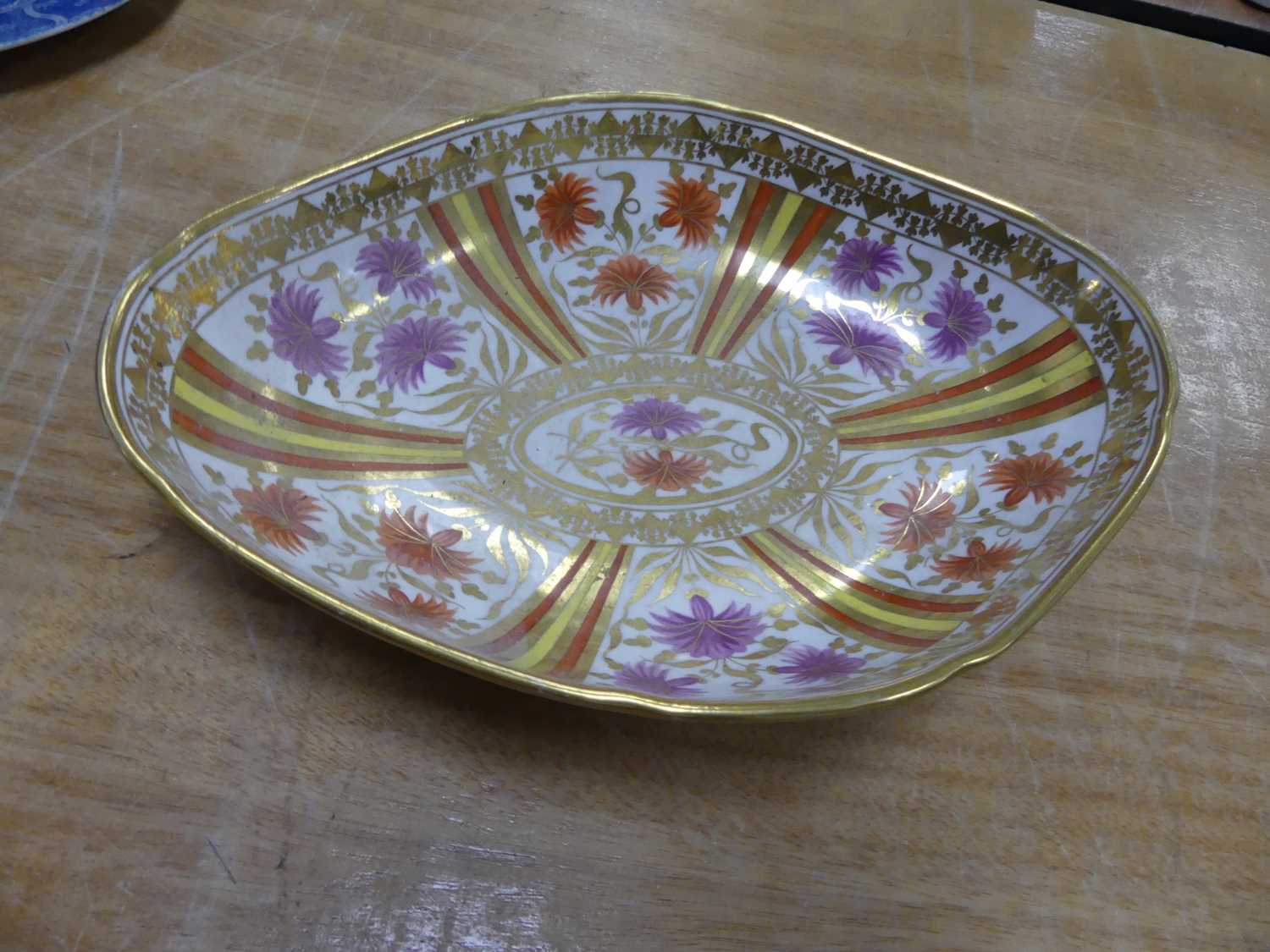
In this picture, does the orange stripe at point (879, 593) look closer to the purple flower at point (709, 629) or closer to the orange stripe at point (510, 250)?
the purple flower at point (709, 629)

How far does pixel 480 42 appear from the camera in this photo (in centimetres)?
114

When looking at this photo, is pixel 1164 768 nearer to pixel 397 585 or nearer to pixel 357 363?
pixel 397 585

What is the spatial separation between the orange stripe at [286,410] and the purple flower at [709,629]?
208 millimetres

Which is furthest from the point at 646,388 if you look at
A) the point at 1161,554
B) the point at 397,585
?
the point at 1161,554

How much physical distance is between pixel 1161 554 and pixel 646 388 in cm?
37

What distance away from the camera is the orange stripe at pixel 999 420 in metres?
0.79

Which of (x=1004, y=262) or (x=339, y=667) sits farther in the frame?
(x=1004, y=262)

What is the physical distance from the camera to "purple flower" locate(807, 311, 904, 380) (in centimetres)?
88

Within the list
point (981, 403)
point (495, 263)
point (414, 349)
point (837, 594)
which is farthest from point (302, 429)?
point (981, 403)

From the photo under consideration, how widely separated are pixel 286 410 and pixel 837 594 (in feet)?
1.22

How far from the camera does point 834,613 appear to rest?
2.29 feet

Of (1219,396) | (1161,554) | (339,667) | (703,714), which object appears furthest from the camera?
(1219,396)

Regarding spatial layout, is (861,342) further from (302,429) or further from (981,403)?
(302,429)

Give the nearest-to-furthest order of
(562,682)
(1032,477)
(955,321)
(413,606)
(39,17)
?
(562,682) → (413,606) → (1032,477) → (955,321) → (39,17)
